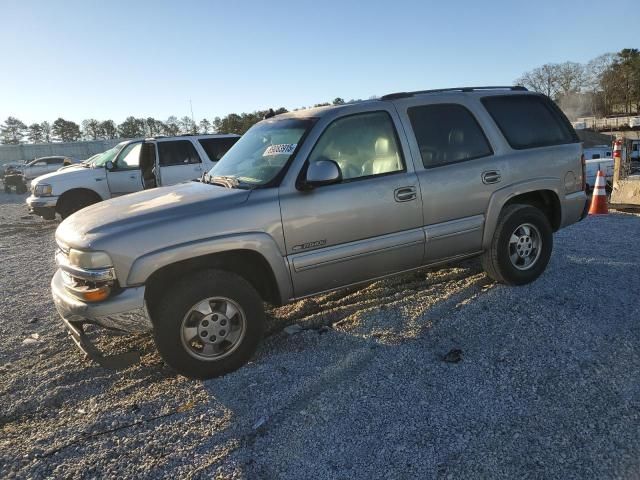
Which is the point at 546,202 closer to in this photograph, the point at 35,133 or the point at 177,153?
the point at 177,153

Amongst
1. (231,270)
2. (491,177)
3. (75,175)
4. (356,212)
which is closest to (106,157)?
(75,175)

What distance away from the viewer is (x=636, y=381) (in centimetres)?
303

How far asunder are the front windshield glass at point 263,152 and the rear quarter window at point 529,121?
2006 mm

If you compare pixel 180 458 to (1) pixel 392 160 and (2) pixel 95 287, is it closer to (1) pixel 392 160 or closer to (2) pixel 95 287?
(2) pixel 95 287

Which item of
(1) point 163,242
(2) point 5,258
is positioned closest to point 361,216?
(1) point 163,242

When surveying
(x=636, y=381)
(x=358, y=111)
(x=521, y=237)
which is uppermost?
(x=358, y=111)

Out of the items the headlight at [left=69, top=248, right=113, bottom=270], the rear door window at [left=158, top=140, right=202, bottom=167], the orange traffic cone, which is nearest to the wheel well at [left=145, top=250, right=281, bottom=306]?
the headlight at [left=69, top=248, right=113, bottom=270]

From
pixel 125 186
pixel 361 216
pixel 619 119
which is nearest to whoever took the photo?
pixel 361 216

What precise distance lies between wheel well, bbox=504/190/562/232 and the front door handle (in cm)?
133

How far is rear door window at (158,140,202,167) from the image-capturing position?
31.3 ft

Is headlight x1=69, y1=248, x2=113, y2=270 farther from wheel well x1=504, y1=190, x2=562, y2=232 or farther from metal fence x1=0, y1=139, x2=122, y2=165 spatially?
metal fence x1=0, y1=139, x2=122, y2=165

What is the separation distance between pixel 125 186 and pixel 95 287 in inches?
298

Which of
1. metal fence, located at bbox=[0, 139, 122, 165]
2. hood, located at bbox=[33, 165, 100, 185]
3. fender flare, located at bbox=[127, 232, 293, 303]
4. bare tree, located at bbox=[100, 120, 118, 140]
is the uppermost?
bare tree, located at bbox=[100, 120, 118, 140]

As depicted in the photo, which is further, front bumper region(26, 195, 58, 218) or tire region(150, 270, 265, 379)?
front bumper region(26, 195, 58, 218)
